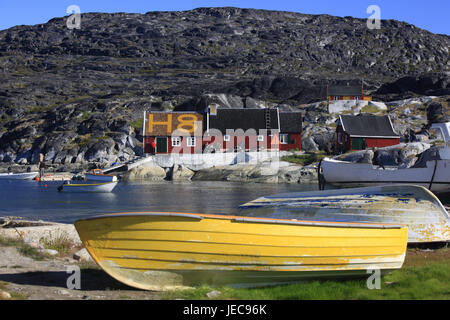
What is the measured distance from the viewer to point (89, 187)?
40625 millimetres

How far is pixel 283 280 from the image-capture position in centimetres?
951

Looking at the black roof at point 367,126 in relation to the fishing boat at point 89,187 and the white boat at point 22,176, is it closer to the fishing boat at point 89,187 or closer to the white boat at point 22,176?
the fishing boat at point 89,187

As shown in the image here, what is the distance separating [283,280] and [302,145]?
54.9 meters

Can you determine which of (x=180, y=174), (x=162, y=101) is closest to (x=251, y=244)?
(x=180, y=174)

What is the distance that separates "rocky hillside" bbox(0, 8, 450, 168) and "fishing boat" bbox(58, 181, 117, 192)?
25.6m

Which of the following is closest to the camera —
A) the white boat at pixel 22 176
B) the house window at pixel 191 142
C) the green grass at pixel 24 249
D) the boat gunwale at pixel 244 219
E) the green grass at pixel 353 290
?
the green grass at pixel 353 290

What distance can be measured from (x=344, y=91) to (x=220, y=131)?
44281mm

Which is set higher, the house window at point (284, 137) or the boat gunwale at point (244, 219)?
the house window at point (284, 137)

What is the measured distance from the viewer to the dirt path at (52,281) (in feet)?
28.4

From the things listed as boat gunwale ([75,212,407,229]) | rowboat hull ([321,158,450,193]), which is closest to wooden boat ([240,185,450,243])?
boat gunwale ([75,212,407,229])

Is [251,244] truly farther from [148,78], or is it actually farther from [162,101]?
[148,78]

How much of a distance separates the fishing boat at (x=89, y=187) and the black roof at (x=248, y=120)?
80.2 feet

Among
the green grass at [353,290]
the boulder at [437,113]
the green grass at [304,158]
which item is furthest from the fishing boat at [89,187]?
the boulder at [437,113]

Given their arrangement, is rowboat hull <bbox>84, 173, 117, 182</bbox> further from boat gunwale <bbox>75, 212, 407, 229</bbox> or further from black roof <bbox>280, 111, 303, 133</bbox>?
boat gunwale <bbox>75, 212, 407, 229</bbox>
